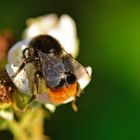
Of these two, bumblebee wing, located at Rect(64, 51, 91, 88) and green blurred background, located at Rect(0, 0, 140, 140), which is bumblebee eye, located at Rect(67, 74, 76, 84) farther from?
green blurred background, located at Rect(0, 0, 140, 140)

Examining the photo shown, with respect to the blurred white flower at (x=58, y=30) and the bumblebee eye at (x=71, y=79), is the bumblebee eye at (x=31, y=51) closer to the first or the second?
the bumblebee eye at (x=71, y=79)

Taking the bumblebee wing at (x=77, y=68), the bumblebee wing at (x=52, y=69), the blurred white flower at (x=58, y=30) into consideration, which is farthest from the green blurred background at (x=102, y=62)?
the bumblebee wing at (x=52, y=69)

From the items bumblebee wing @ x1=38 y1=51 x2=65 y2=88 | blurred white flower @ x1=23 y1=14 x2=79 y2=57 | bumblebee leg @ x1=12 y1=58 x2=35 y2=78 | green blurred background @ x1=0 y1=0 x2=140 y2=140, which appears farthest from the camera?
green blurred background @ x1=0 y1=0 x2=140 y2=140

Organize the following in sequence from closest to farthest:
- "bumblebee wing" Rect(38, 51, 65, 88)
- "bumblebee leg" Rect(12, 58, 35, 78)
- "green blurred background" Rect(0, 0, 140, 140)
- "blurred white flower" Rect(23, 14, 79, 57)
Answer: "bumblebee wing" Rect(38, 51, 65, 88) → "bumblebee leg" Rect(12, 58, 35, 78) → "blurred white flower" Rect(23, 14, 79, 57) → "green blurred background" Rect(0, 0, 140, 140)

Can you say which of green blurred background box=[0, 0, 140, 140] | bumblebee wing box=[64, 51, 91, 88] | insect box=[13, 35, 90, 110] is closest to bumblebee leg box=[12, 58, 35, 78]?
insect box=[13, 35, 90, 110]

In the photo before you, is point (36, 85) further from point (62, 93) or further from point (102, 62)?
point (102, 62)

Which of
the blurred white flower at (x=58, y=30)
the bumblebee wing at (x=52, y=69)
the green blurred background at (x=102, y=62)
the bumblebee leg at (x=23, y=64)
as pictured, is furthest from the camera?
the green blurred background at (x=102, y=62)
